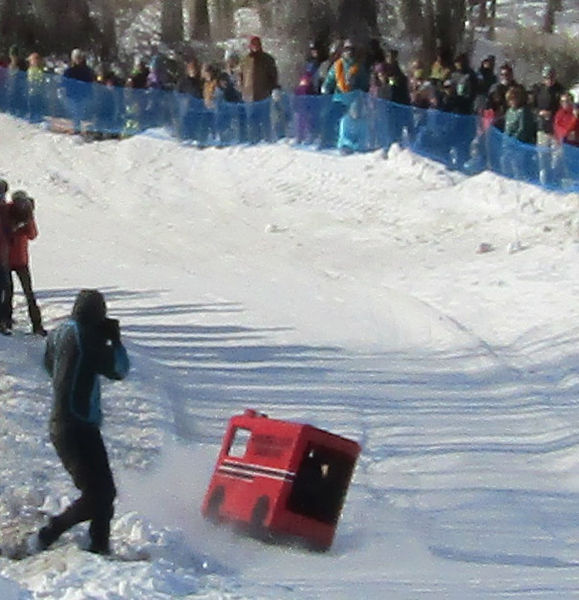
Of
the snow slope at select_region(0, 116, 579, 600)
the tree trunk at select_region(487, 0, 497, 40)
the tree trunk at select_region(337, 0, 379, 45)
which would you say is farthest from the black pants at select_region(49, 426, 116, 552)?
the tree trunk at select_region(487, 0, 497, 40)

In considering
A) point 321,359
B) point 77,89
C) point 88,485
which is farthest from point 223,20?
point 88,485

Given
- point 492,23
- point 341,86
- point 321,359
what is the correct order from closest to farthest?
point 321,359
point 341,86
point 492,23

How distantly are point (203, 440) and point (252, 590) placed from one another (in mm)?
3913

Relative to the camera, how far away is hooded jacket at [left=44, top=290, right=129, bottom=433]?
25.9 ft

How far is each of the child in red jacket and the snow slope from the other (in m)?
0.49

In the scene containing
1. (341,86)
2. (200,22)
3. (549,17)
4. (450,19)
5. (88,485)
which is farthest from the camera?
(549,17)

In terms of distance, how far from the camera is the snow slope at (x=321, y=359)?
27.0 feet

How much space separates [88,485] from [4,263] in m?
5.93

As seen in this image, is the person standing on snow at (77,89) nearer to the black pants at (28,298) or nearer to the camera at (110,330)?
the black pants at (28,298)

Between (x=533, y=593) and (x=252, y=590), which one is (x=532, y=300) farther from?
(x=252, y=590)

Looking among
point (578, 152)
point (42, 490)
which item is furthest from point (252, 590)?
point (578, 152)

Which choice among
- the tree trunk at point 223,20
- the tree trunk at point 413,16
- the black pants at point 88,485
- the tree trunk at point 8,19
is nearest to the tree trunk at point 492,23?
the tree trunk at point 413,16

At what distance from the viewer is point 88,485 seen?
7852 mm

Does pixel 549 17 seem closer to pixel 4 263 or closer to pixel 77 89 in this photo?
pixel 77 89
